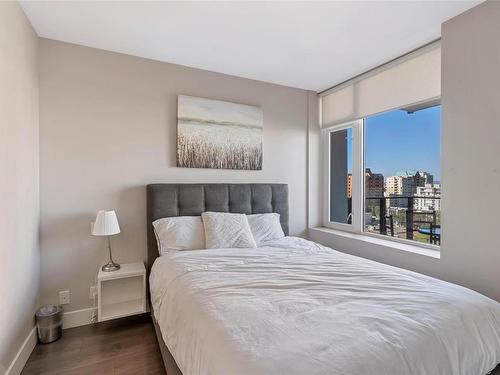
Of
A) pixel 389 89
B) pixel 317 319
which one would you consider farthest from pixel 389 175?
pixel 317 319

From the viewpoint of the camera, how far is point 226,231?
2537mm

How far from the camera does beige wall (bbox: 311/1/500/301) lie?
6.05ft

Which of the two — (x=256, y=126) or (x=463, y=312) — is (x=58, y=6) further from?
(x=463, y=312)

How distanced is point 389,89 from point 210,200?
2162mm

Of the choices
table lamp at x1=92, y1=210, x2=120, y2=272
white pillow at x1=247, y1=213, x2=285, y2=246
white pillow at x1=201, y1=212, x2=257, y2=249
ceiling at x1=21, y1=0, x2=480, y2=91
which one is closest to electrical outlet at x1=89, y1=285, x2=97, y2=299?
table lamp at x1=92, y1=210, x2=120, y2=272

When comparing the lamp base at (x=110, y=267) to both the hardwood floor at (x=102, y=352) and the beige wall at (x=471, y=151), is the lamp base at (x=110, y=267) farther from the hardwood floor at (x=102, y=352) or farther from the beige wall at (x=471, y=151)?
the beige wall at (x=471, y=151)

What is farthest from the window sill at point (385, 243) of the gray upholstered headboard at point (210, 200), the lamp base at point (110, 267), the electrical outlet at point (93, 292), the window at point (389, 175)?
the electrical outlet at point (93, 292)

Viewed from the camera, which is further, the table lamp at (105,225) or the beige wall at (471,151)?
the table lamp at (105,225)

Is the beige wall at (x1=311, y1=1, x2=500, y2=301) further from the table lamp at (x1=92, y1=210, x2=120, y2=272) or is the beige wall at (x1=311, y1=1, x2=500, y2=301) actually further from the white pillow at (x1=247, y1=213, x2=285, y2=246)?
the table lamp at (x1=92, y1=210, x2=120, y2=272)

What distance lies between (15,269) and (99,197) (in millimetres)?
865

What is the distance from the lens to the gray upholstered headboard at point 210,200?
8.46 ft

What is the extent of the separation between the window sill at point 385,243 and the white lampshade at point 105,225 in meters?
2.35

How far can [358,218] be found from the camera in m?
3.20

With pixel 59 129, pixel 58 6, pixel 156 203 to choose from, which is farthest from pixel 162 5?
pixel 156 203
